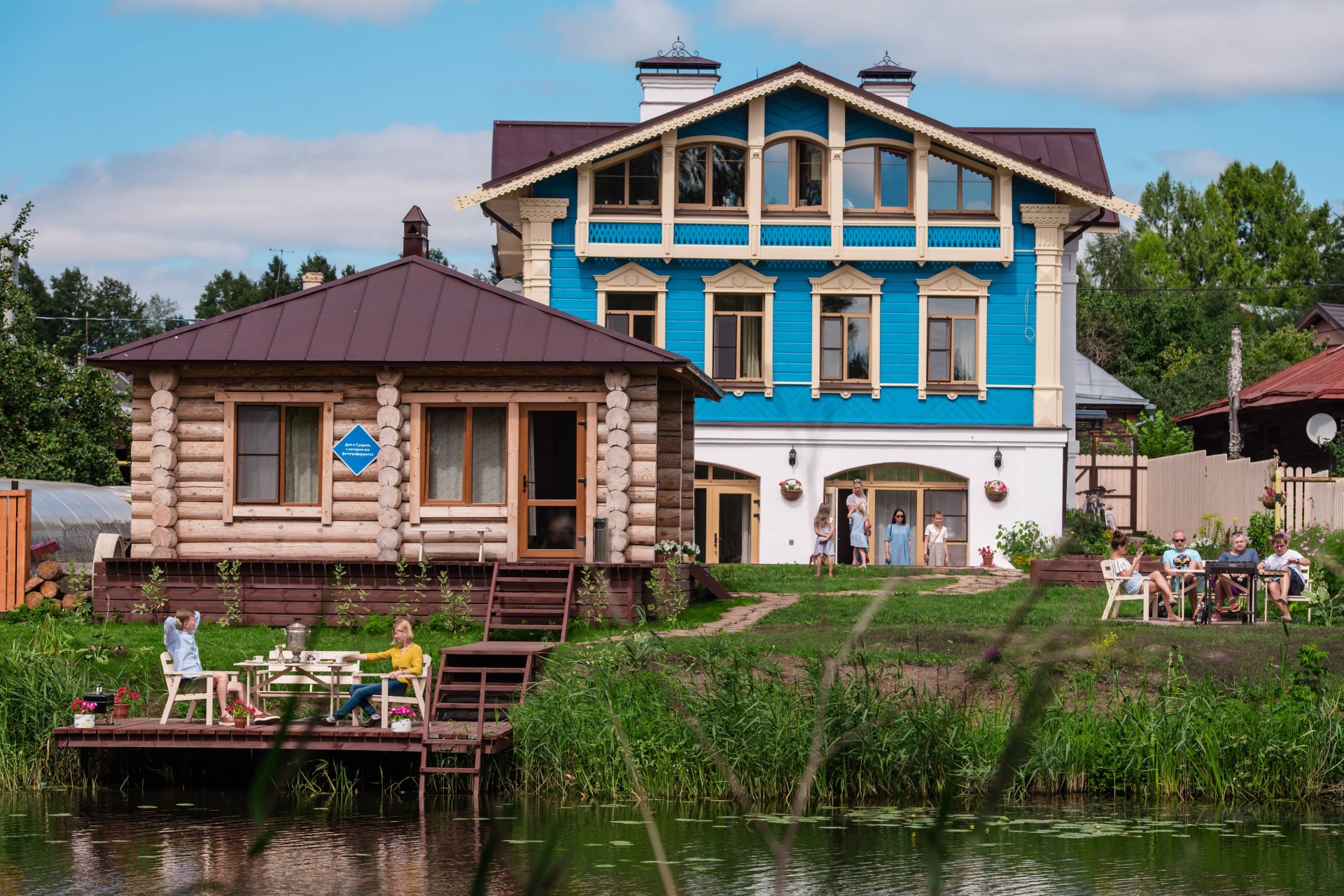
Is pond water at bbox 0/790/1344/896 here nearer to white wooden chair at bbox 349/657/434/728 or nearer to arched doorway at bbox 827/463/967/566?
white wooden chair at bbox 349/657/434/728

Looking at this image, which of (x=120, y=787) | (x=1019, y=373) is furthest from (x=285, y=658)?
(x=1019, y=373)

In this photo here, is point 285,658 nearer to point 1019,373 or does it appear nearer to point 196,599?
point 196,599

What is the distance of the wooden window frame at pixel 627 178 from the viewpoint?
3114 cm

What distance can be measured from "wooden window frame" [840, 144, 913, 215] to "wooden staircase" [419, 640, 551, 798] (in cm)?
1653

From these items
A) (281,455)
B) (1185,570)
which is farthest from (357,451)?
(1185,570)

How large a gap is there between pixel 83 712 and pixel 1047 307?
21.3m

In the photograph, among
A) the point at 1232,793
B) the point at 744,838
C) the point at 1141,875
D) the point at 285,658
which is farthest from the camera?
the point at 285,658

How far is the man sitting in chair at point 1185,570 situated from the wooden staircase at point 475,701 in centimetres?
784

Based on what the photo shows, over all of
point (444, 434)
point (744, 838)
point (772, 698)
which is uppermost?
point (444, 434)

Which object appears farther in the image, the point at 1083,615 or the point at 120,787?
the point at 1083,615

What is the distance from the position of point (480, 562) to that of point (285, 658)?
4.78 metres

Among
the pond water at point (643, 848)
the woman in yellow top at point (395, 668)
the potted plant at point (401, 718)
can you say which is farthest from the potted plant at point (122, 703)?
the potted plant at point (401, 718)

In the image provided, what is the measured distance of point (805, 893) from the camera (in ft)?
34.7

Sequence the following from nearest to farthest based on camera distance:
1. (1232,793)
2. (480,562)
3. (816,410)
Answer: (1232,793), (480,562), (816,410)
